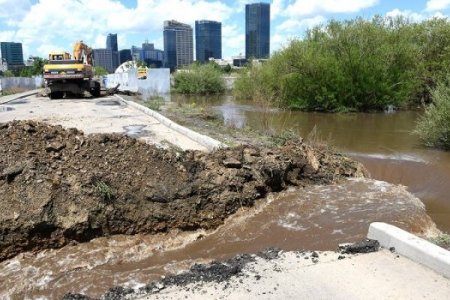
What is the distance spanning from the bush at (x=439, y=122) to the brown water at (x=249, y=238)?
3071mm

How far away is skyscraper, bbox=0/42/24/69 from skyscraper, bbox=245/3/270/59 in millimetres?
58767

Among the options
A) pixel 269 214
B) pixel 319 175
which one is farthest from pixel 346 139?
pixel 269 214

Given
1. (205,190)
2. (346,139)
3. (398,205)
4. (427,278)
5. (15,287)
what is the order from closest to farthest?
(427,278) → (15,287) → (205,190) → (398,205) → (346,139)

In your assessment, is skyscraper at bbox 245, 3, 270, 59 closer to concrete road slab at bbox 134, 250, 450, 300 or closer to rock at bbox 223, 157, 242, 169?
rock at bbox 223, 157, 242, 169

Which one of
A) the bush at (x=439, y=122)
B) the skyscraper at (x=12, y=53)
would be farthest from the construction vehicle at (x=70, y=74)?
the skyscraper at (x=12, y=53)

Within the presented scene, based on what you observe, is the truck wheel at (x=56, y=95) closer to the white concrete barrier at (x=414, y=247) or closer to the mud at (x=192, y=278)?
the mud at (x=192, y=278)

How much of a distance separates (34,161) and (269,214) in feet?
13.3

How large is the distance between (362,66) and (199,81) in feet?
94.9

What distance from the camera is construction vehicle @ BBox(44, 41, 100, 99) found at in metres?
26.4

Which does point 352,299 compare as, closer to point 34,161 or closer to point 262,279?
point 262,279

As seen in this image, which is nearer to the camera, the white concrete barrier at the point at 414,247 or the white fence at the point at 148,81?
the white concrete barrier at the point at 414,247

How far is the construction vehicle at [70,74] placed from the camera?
26438 millimetres

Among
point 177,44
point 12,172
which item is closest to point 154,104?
point 12,172

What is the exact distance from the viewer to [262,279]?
4.92m
